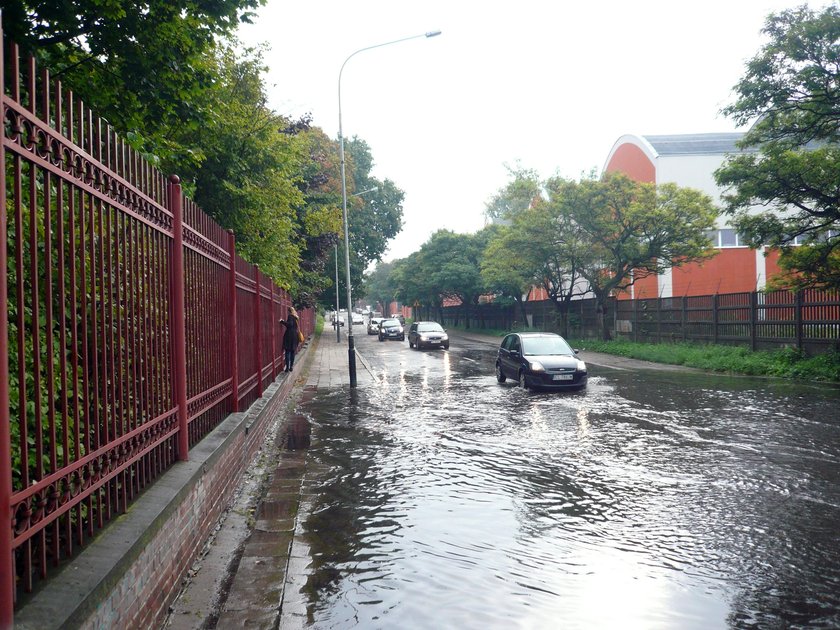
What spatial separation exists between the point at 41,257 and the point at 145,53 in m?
5.14

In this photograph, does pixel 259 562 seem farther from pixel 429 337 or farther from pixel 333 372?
pixel 429 337

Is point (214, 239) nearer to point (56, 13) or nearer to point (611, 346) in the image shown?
point (56, 13)

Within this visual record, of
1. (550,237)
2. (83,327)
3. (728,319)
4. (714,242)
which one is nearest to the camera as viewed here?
(83,327)

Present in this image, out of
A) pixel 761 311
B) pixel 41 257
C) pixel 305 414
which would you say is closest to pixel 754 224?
pixel 761 311

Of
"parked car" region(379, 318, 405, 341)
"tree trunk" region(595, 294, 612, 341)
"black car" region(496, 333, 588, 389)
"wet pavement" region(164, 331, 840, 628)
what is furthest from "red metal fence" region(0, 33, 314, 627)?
"parked car" region(379, 318, 405, 341)

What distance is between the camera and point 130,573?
3297 millimetres

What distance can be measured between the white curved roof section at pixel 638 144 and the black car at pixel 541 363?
24.3 m

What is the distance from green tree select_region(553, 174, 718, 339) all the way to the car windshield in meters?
12.6

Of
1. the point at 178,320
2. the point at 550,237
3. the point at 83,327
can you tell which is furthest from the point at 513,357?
the point at 550,237

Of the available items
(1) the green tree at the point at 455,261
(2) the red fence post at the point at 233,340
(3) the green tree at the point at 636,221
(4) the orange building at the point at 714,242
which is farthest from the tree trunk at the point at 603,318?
(2) the red fence post at the point at 233,340

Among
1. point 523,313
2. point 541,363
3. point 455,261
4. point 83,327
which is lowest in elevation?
point 541,363

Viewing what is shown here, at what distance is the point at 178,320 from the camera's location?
516 centimetres

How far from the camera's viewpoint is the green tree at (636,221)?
27.4 meters

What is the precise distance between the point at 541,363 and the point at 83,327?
1280cm
